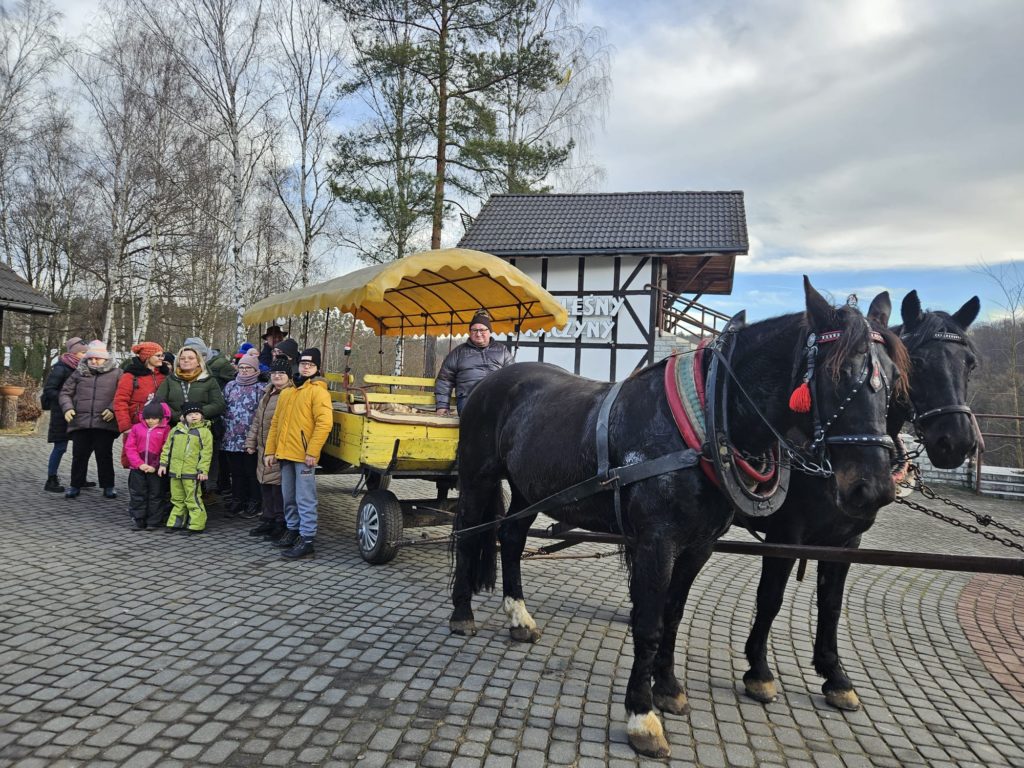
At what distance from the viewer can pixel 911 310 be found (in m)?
3.34

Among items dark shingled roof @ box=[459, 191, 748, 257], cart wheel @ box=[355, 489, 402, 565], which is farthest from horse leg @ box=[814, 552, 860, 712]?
dark shingled roof @ box=[459, 191, 748, 257]

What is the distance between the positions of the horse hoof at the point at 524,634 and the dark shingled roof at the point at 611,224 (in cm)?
1237

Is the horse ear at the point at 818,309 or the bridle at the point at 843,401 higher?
the horse ear at the point at 818,309

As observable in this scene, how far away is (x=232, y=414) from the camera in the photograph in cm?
611

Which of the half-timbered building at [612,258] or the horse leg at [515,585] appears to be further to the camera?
the half-timbered building at [612,258]

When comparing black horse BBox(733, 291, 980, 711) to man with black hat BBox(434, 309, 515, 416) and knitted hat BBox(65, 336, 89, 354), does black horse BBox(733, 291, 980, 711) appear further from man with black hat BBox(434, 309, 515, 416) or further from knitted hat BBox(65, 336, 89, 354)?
knitted hat BBox(65, 336, 89, 354)

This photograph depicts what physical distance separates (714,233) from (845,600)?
11868 millimetres

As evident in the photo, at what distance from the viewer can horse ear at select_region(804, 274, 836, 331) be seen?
2299 millimetres

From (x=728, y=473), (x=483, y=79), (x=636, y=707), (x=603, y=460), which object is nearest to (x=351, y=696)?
(x=636, y=707)

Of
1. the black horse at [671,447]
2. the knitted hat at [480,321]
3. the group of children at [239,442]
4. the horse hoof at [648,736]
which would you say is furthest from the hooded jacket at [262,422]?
the horse hoof at [648,736]

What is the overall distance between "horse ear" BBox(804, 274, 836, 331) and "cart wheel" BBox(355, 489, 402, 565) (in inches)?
131

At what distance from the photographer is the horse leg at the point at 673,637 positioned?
2.80 metres

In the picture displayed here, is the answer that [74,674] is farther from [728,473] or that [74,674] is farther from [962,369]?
[962,369]

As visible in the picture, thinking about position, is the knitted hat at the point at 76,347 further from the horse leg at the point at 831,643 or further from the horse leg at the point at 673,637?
the horse leg at the point at 831,643
